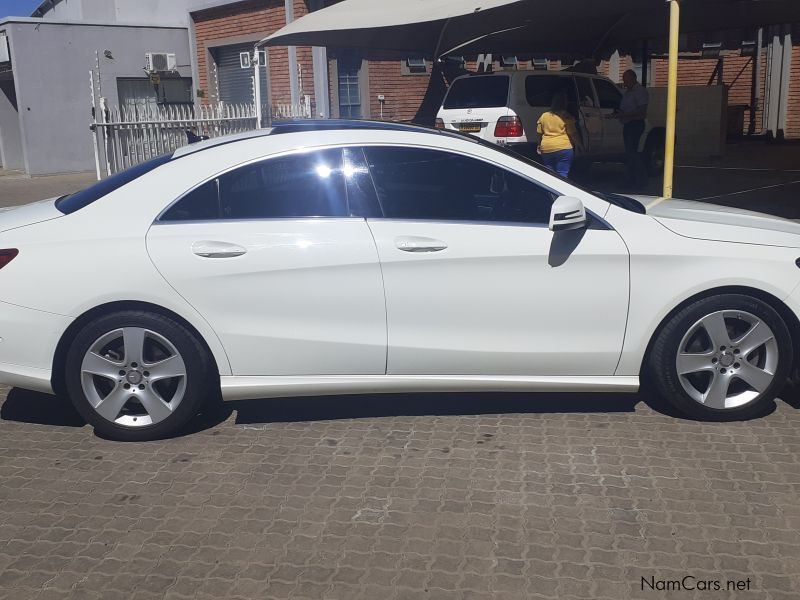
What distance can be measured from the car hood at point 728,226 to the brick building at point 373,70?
1416 cm

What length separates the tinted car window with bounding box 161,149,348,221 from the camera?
4598 millimetres

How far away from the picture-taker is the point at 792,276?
461cm

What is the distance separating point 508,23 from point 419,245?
8456 millimetres

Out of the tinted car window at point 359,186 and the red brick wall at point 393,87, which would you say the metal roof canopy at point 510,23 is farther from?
the tinted car window at point 359,186

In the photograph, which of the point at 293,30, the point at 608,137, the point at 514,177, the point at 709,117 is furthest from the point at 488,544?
the point at 709,117

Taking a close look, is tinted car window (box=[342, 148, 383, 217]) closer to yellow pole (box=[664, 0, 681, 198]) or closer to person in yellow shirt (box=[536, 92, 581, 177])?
yellow pole (box=[664, 0, 681, 198])

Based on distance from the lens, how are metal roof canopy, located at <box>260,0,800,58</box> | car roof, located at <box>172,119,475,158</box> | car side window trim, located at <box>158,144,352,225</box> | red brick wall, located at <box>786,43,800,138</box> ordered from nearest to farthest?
car side window trim, located at <box>158,144,352,225</box> → car roof, located at <box>172,119,475,158</box> → metal roof canopy, located at <box>260,0,800,58</box> → red brick wall, located at <box>786,43,800,138</box>

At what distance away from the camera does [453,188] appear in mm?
4730

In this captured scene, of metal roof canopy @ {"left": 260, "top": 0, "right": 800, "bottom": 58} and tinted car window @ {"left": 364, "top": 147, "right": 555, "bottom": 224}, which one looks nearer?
tinted car window @ {"left": 364, "top": 147, "right": 555, "bottom": 224}

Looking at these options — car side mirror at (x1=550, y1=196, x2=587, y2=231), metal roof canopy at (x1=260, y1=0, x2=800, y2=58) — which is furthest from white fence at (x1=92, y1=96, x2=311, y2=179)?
car side mirror at (x1=550, y1=196, x2=587, y2=231)

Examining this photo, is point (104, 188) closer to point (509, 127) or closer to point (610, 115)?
point (509, 127)

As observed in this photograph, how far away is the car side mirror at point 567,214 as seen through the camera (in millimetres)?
4410

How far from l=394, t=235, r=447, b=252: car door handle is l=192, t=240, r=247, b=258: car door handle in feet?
2.60

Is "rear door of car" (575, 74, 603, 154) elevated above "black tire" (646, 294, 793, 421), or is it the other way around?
"rear door of car" (575, 74, 603, 154)
